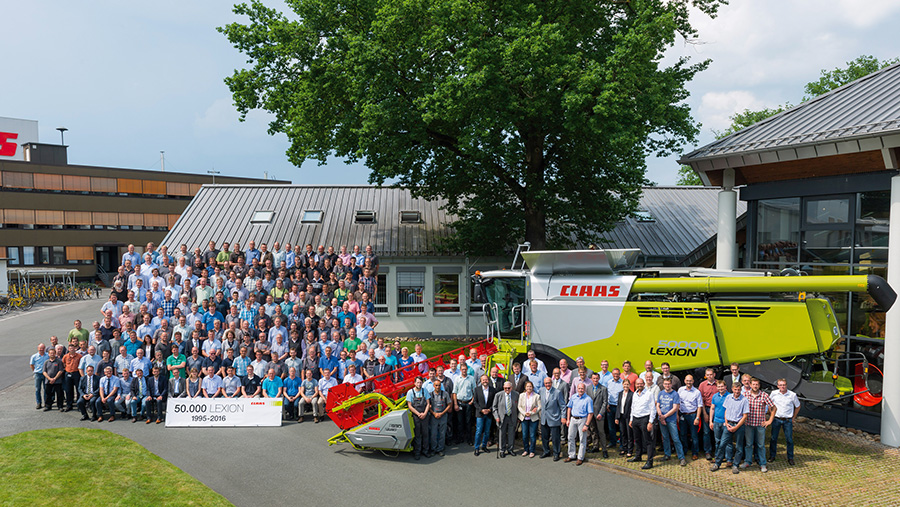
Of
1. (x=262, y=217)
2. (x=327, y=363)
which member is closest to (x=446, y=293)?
(x=262, y=217)

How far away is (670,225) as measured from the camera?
27.3 metres

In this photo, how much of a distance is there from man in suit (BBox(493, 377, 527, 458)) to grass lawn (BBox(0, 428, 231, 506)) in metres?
5.09

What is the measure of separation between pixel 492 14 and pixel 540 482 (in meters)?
13.1

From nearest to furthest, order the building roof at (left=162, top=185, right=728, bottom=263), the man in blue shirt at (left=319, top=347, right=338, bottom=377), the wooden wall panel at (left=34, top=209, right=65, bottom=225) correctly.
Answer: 1. the man in blue shirt at (left=319, top=347, right=338, bottom=377)
2. the building roof at (left=162, top=185, right=728, bottom=263)
3. the wooden wall panel at (left=34, top=209, right=65, bottom=225)

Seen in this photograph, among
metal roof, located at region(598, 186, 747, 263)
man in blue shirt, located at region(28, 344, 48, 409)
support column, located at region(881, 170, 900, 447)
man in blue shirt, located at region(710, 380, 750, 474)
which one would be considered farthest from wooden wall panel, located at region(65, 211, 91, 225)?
support column, located at region(881, 170, 900, 447)

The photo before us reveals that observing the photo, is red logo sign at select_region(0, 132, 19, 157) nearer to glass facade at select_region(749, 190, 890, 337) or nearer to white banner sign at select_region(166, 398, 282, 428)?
white banner sign at select_region(166, 398, 282, 428)

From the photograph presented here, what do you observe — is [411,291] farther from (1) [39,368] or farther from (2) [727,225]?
(1) [39,368]

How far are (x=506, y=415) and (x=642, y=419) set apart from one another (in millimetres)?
2570

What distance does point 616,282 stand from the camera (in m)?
12.0

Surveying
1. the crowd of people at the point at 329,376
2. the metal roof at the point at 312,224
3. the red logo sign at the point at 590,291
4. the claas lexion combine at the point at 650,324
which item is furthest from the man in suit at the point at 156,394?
the metal roof at the point at 312,224

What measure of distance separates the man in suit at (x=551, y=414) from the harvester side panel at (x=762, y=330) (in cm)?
329

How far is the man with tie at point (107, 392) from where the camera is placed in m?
13.2

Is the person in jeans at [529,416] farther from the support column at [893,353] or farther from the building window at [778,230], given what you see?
the building window at [778,230]

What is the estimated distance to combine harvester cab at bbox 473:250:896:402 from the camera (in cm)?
1047
